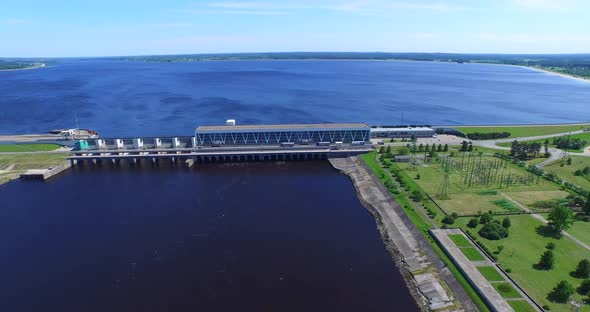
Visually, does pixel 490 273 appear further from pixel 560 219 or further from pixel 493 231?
pixel 560 219

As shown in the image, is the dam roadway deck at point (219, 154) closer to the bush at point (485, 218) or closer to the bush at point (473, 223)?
the bush at point (485, 218)

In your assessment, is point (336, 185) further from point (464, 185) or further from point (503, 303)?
point (503, 303)

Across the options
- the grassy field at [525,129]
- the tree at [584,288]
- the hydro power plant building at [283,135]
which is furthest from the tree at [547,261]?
the grassy field at [525,129]

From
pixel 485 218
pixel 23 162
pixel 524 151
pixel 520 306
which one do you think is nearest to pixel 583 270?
pixel 520 306

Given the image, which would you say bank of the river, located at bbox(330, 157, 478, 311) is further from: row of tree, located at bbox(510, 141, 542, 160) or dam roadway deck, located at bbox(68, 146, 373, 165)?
row of tree, located at bbox(510, 141, 542, 160)

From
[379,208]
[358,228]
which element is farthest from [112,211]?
[379,208]
